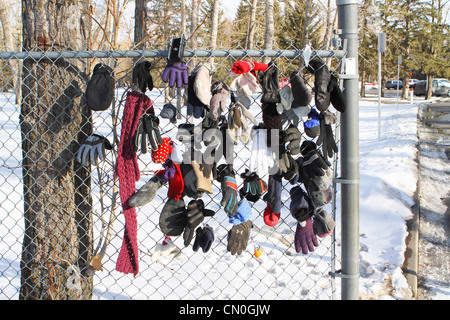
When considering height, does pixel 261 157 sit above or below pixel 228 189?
above

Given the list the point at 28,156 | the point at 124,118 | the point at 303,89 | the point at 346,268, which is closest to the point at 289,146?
the point at 303,89

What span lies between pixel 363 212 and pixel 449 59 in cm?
3031

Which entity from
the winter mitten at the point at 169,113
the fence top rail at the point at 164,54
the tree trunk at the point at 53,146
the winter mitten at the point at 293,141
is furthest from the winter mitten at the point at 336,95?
the tree trunk at the point at 53,146

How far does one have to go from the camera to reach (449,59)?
3008cm

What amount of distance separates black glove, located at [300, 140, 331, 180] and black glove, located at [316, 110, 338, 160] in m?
0.05

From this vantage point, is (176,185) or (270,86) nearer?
(270,86)

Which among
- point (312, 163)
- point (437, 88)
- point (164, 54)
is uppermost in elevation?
point (437, 88)

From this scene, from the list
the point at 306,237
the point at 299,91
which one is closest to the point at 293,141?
the point at 299,91

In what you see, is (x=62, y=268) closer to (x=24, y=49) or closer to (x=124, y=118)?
(x=124, y=118)

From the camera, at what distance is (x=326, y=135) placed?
233 centimetres

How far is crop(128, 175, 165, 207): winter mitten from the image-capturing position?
234 cm

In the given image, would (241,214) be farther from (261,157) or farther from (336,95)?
(336,95)

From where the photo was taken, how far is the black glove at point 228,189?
238 cm

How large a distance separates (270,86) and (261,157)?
0.41m
